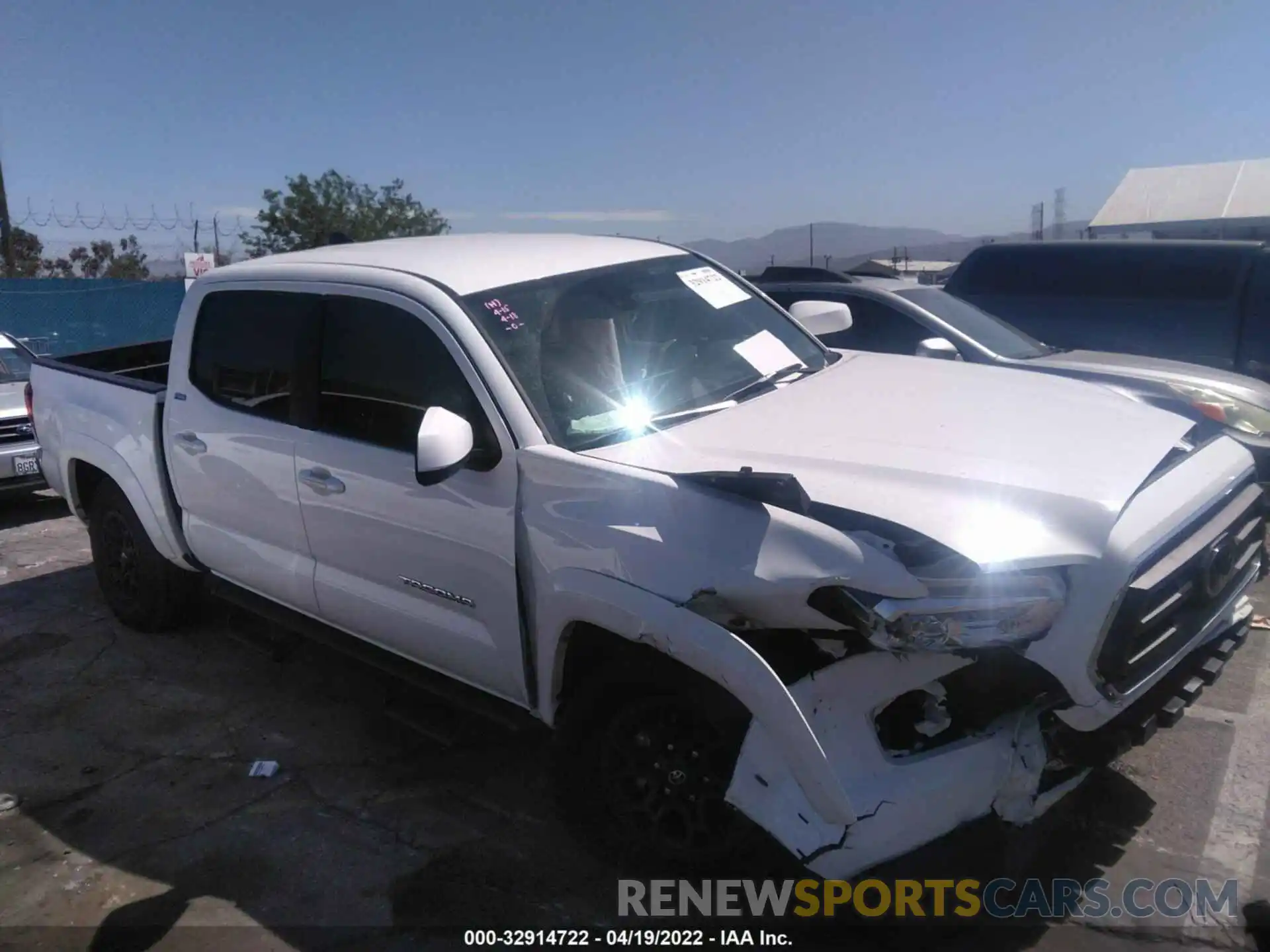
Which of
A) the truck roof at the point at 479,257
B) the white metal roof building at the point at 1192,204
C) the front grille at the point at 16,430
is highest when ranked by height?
the white metal roof building at the point at 1192,204

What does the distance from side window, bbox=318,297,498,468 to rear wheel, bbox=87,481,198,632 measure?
2.01 meters

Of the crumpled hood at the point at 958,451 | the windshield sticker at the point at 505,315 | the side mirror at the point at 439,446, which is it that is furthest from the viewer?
the windshield sticker at the point at 505,315

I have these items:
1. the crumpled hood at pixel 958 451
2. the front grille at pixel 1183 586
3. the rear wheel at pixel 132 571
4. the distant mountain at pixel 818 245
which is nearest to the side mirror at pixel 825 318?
the crumpled hood at pixel 958 451

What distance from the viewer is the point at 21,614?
19.4 feet

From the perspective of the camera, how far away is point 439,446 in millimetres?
2814

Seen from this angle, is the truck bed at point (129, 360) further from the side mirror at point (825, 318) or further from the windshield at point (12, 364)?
the side mirror at point (825, 318)

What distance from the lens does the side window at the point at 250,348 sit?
3889 mm

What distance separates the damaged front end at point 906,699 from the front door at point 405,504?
86 cm

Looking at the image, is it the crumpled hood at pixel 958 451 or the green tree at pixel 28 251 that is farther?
the green tree at pixel 28 251

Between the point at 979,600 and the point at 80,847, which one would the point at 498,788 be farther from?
the point at 979,600

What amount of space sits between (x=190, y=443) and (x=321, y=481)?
1095mm

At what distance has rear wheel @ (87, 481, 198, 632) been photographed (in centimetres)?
509

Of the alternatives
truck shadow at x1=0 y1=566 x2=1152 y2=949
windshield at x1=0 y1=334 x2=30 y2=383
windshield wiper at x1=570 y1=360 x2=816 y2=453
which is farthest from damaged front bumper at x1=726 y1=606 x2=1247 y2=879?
windshield at x1=0 y1=334 x2=30 y2=383

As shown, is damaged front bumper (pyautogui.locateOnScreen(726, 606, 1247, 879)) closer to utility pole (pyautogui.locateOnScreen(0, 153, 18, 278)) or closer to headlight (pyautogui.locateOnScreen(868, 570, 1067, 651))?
headlight (pyautogui.locateOnScreen(868, 570, 1067, 651))
